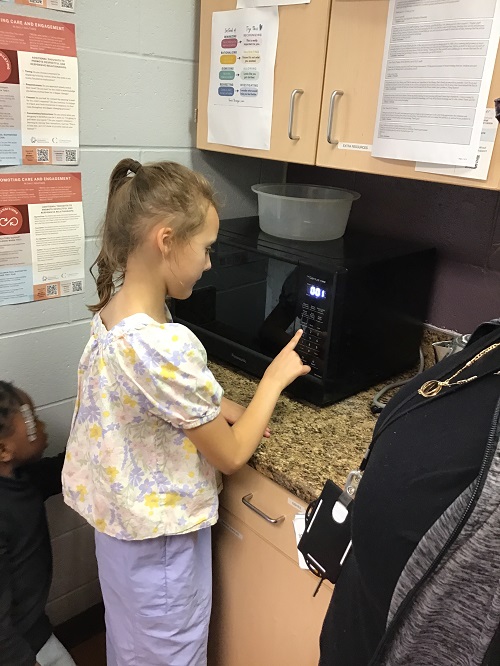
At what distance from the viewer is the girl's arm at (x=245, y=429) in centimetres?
98

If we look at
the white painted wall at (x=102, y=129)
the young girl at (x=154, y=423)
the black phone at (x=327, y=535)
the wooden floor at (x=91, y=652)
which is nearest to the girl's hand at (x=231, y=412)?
the young girl at (x=154, y=423)

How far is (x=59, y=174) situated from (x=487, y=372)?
0.99 meters

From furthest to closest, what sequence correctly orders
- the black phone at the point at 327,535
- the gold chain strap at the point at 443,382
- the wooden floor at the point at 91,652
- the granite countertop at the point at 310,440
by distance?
the wooden floor at the point at 91,652 < the granite countertop at the point at 310,440 < the black phone at the point at 327,535 < the gold chain strap at the point at 443,382

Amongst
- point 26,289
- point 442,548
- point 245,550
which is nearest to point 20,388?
point 26,289

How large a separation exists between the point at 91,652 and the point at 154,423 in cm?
103

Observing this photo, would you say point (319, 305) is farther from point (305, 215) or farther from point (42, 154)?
point (42, 154)

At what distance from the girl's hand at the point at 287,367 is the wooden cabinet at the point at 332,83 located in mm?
370

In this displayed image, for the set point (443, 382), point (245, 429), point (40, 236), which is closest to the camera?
point (443, 382)

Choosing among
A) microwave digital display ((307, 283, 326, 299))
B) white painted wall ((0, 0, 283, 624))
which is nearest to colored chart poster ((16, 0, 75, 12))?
white painted wall ((0, 0, 283, 624))

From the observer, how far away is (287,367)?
1149mm

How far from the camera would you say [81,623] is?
1646 millimetres

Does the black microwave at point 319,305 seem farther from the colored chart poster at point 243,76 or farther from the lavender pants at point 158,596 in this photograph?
the lavender pants at point 158,596

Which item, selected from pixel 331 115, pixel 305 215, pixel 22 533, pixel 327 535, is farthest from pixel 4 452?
pixel 331 115

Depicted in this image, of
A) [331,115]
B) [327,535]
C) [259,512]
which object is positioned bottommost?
[259,512]
